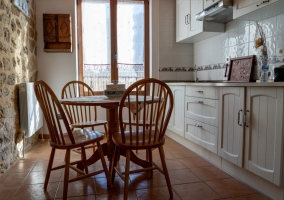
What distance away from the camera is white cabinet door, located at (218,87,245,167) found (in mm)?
1892

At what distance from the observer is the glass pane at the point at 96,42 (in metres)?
3.67

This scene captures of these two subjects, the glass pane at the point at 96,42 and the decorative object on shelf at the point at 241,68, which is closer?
the decorative object on shelf at the point at 241,68

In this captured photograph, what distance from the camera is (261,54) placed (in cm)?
224

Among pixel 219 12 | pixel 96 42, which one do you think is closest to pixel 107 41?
pixel 96 42

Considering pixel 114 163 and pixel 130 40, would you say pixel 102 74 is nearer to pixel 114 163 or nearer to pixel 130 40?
pixel 130 40

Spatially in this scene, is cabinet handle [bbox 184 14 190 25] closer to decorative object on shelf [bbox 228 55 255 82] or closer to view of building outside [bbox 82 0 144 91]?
view of building outside [bbox 82 0 144 91]

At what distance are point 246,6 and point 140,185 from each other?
75.3 inches

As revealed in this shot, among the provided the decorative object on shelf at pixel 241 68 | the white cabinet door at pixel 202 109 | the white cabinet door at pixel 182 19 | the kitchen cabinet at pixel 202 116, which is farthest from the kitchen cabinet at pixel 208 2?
the white cabinet door at pixel 202 109

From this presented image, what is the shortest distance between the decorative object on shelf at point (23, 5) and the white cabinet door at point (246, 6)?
91.9 inches

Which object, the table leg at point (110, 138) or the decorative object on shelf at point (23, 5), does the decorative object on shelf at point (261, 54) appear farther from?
the decorative object on shelf at point (23, 5)

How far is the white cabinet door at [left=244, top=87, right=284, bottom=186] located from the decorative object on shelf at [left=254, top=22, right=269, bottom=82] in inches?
18.5

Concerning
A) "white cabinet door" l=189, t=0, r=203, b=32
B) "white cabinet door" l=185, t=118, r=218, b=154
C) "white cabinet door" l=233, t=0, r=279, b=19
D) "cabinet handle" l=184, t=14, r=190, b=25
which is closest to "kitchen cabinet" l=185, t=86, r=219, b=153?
"white cabinet door" l=185, t=118, r=218, b=154

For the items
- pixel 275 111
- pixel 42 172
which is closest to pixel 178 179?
pixel 275 111

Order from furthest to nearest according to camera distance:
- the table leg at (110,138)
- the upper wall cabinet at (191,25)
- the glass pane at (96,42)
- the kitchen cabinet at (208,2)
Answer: the glass pane at (96,42)
the upper wall cabinet at (191,25)
the kitchen cabinet at (208,2)
the table leg at (110,138)
